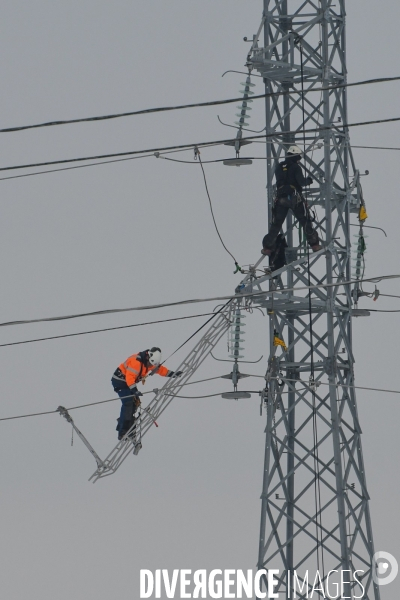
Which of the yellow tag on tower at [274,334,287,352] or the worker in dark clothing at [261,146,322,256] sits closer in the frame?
the worker in dark clothing at [261,146,322,256]

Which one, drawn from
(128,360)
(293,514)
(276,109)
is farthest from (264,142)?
(293,514)

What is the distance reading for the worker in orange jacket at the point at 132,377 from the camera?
31.8 metres

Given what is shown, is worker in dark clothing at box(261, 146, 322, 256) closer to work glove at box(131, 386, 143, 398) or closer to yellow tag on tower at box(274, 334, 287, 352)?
yellow tag on tower at box(274, 334, 287, 352)

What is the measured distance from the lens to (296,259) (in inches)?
1277

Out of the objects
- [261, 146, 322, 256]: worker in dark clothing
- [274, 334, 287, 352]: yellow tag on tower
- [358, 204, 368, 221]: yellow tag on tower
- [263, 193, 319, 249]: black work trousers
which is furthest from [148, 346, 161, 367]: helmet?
[358, 204, 368, 221]: yellow tag on tower

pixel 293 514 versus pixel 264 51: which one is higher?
pixel 264 51

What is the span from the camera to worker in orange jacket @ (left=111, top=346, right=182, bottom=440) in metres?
31.8

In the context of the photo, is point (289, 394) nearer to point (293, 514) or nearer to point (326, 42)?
point (293, 514)

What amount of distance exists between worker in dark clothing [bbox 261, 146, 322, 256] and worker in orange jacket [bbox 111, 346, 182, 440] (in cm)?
361

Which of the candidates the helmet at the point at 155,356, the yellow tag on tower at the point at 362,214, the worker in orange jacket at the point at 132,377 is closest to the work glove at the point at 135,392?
the worker in orange jacket at the point at 132,377

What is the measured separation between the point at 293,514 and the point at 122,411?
3922mm

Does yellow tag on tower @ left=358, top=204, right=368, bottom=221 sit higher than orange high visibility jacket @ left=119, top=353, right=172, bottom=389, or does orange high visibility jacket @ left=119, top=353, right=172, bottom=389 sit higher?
yellow tag on tower @ left=358, top=204, right=368, bottom=221

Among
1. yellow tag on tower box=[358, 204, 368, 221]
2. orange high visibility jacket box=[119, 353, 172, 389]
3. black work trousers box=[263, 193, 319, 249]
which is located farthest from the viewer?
yellow tag on tower box=[358, 204, 368, 221]

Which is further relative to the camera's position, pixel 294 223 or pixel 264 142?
pixel 294 223
